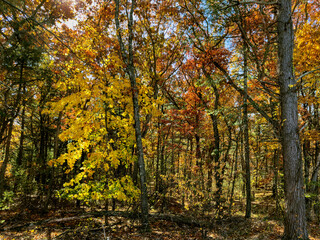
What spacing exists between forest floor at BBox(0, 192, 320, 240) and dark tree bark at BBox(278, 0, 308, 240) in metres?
1.89

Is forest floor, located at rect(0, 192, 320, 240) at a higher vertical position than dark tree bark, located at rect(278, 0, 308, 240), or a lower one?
lower

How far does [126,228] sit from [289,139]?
5631mm

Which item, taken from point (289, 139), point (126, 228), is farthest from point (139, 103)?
point (289, 139)

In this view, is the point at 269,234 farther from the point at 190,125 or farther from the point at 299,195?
the point at 190,125

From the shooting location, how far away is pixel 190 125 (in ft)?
35.2

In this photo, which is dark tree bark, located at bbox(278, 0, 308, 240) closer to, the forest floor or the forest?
the forest

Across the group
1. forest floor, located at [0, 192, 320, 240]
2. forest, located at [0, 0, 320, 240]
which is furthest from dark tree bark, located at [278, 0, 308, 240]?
forest floor, located at [0, 192, 320, 240]


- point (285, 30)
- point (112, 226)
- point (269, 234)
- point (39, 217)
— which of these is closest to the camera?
point (285, 30)

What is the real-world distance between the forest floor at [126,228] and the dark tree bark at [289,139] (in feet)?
6.20

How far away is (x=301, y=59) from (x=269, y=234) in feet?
23.6

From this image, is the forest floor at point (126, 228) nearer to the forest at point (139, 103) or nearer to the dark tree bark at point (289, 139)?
the forest at point (139, 103)

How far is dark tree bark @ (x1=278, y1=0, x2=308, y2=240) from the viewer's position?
4.56 m

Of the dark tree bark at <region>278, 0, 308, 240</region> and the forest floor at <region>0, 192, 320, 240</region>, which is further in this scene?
the forest floor at <region>0, 192, 320, 240</region>

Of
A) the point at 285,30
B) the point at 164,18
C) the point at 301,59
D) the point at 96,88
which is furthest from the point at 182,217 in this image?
the point at 164,18
